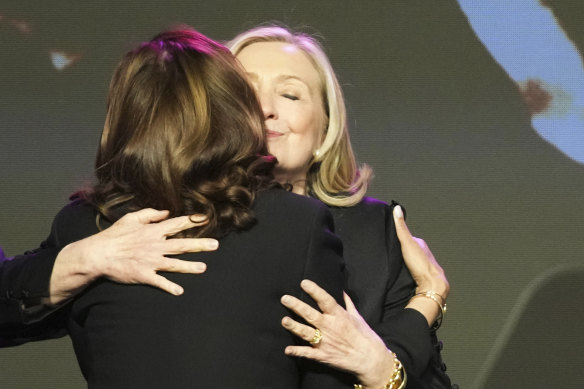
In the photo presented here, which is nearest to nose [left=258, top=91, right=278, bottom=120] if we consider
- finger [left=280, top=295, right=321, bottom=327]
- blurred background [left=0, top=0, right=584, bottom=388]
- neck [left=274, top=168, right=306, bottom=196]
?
neck [left=274, top=168, right=306, bottom=196]

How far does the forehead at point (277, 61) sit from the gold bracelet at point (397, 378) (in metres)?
0.71

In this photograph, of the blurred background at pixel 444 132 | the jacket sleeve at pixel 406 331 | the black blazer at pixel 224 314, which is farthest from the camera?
the blurred background at pixel 444 132

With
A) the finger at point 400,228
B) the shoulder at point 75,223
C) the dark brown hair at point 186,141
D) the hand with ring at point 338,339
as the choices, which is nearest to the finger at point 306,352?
the hand with ring at point 338,339

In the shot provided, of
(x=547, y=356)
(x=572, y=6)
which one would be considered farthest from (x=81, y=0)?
(x=547, y=356)

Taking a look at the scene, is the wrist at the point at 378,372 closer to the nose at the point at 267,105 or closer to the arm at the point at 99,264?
the arm at the point at 99,264

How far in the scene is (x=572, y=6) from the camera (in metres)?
2.97

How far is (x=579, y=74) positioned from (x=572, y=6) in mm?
244

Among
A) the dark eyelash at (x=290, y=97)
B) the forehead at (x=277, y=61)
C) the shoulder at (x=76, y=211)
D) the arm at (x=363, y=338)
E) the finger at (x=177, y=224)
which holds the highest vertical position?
the forehead at (x=277, y=61)

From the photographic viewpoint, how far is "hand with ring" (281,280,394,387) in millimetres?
1312

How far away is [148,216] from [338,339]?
37 cm

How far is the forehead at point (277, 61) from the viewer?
74.4 inches

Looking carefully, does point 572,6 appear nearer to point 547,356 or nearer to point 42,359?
point 547,356

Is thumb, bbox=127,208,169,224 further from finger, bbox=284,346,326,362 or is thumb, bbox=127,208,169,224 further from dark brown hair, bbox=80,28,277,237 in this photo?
finger, bbox=284,346,326,362

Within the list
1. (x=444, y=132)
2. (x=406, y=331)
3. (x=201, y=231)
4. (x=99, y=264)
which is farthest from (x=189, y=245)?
(x=444, y=132)
